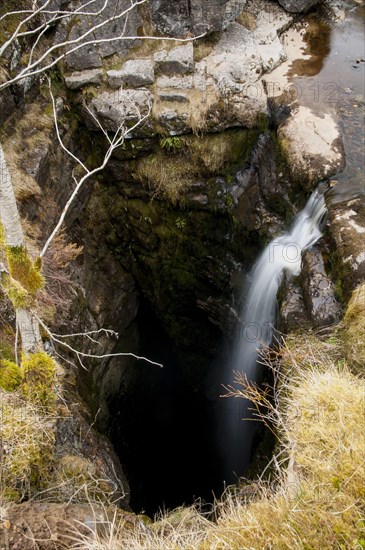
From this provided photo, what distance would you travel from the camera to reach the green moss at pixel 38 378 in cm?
495

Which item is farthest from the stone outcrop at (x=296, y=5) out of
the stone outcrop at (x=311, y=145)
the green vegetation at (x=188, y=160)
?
the green vegetation at (x=188, y=160)

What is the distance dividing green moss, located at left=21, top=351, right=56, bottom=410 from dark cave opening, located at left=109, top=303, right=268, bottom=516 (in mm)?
4704

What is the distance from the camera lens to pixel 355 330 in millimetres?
5246

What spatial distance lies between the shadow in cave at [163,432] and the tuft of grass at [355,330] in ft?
18.7

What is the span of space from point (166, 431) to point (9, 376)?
7.20 meters

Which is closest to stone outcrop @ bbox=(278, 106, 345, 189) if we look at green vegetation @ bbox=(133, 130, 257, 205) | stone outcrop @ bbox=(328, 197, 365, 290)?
stone outcrop @ bbox=(328, 197, 365, 290)

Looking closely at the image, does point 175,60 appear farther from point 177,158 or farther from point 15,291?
point 15,291

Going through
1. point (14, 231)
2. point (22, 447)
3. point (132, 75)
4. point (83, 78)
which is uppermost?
point (132, 75)

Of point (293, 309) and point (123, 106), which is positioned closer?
point (293, 309)

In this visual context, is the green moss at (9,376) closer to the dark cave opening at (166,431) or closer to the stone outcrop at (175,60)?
the dark cave opening at (166,431)

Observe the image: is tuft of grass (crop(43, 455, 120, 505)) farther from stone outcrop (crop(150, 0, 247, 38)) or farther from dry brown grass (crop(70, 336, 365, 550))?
stone outcrop (crop(150, 0, 247, 38))

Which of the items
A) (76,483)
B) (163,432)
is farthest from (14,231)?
(163,432)

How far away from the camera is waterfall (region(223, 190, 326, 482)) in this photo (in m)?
7.23

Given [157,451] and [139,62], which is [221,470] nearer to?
[157,451]
